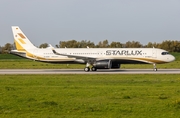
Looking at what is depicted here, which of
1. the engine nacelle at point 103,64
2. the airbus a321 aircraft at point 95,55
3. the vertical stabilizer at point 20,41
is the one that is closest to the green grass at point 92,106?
the engine nacelle at point 103,64

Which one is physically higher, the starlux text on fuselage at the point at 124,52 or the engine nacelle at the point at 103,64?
the starlux text on fuselage at the point at 124,52

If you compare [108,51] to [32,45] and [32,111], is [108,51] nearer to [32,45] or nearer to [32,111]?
[32,45]

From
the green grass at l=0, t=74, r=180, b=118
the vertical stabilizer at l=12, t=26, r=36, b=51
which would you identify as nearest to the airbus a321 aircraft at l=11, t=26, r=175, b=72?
the vertical stabilizer at l=12, t=26, r=36, b=51

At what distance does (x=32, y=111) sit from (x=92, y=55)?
34.5m

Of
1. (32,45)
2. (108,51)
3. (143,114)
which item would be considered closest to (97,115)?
(143,114)

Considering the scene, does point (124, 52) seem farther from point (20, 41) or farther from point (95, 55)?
point (20, 41)

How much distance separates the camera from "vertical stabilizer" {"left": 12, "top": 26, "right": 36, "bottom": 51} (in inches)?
2044

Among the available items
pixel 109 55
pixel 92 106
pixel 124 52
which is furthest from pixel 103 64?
pixel 92 106

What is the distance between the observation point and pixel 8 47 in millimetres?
162375

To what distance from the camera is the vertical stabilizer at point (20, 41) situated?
170 ft

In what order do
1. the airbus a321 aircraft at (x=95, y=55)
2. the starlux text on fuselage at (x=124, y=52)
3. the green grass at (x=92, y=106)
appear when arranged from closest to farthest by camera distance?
the green grass at (x=92, y=106) → the airbus a321 aircraft at (x=95, y=55) → the starlux text on fuselage at (x=124, y=52)

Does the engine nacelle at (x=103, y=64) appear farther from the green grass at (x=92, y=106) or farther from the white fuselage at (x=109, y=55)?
the green grass at (x=92, y=106)

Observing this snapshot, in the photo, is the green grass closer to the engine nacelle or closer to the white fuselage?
the engine nacelle

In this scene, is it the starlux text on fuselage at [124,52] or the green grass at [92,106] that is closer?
the green grass at [92,106]
